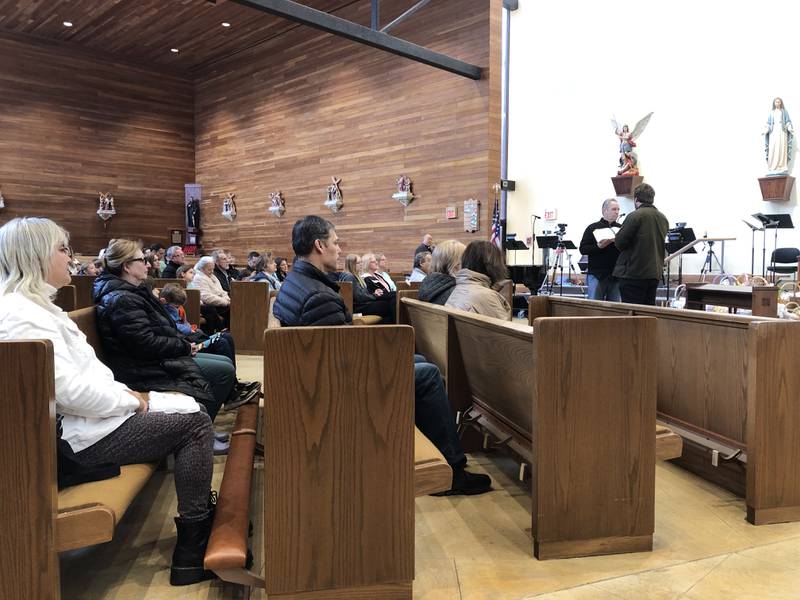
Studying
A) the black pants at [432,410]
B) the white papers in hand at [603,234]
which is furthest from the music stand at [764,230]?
the black pants at [432,410]

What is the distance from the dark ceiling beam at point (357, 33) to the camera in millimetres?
7829

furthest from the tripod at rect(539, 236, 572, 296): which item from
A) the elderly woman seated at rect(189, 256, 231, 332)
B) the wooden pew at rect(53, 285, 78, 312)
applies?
the wooden pew at rect(53, 285, 78, 312)

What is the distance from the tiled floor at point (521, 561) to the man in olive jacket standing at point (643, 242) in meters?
2.59

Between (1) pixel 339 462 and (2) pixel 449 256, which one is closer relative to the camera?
(1) pixel 339 462

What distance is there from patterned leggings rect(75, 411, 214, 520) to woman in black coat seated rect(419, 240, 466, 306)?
172 cm

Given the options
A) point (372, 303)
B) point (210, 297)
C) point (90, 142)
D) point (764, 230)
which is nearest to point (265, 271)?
point (210, 297)

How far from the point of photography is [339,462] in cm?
166

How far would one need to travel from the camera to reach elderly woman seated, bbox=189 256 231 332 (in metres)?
6.25

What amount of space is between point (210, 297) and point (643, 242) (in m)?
3.95

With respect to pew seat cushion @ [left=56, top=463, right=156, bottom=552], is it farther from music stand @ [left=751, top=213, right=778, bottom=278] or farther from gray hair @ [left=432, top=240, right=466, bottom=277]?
music stand @ [left=751, top=213, right=778, bottom=278]

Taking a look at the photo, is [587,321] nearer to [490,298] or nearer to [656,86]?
[490,298]

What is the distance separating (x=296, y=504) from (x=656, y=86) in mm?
8832

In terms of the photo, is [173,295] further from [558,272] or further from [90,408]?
[558,272]

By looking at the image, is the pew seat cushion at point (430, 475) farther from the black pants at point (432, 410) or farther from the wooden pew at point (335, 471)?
the black pants at point (432, 410)
